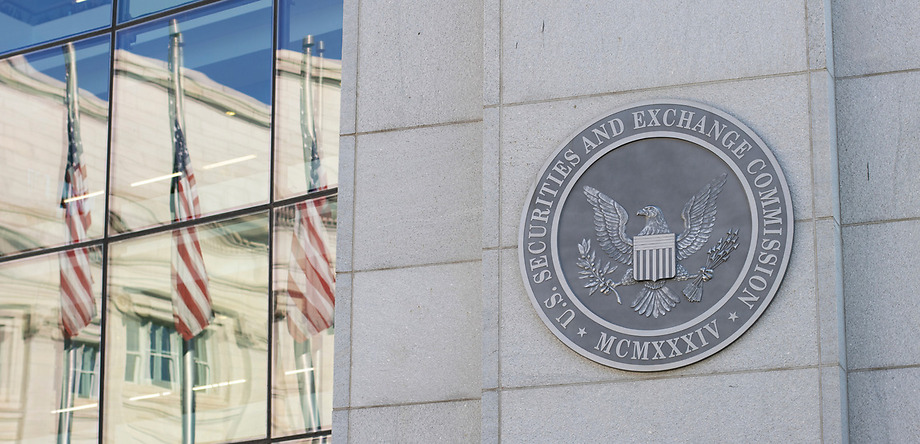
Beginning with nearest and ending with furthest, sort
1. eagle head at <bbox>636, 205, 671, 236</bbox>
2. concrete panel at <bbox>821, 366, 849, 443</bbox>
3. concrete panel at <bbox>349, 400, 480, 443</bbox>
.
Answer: concrete panel at <bbox>821, 366, 849, 443</bbox>
eagle head at <bbox>636, 205, 671, 236</bbox>
concrete panel at <bbox>349, 400, 480, 443</bbox>

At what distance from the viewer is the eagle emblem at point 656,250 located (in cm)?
900

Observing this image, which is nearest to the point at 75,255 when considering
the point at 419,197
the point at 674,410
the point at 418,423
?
the point at 419,197

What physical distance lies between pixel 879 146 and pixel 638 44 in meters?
1.77

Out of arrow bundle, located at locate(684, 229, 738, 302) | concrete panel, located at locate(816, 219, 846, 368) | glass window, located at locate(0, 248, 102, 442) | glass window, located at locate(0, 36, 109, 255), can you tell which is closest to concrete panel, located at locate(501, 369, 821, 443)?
concrete panel, located at locate(816, 219, 846, 368)

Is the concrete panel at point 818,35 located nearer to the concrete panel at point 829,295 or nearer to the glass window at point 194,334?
the concrete panel at point 829,295

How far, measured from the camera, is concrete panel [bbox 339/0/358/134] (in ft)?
35.0

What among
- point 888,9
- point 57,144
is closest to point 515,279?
point 888,9

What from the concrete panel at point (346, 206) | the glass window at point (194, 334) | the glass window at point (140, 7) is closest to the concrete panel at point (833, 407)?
the concrete panel at point (346, 206)

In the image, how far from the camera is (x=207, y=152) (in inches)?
577

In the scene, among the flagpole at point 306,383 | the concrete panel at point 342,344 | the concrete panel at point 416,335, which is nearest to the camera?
the concrete panel at point 416,335

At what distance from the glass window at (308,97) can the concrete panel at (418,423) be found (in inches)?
170

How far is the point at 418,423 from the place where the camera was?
9758mm

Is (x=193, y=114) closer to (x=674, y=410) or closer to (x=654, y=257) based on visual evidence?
(x=654, y=257)

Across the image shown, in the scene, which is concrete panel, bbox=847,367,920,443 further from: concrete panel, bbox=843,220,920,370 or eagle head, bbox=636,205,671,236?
eagle head, bbox=636,205,671,236
